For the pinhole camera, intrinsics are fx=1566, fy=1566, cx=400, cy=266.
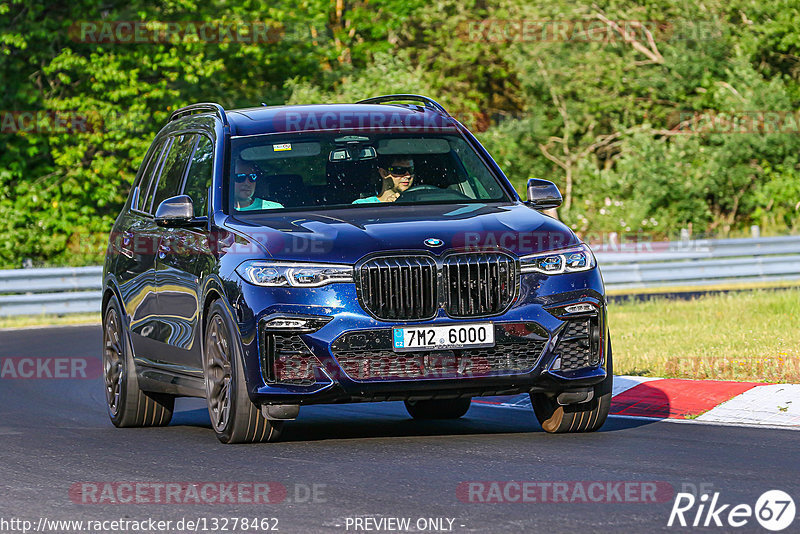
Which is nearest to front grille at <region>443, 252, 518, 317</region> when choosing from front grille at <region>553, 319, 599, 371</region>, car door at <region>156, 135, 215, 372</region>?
front grille at <region>553, 319, 599, 371</region>

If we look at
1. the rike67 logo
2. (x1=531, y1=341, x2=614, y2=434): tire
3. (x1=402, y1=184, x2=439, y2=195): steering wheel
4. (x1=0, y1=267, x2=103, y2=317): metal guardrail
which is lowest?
(x1=0, y1=267, x2=103, y2=317): metal guardrail

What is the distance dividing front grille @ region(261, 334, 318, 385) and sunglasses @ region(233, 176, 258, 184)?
59.5 inches

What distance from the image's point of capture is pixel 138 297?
10.8 m

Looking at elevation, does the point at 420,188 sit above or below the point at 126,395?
above

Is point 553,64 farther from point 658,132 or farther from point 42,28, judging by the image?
point 42,28

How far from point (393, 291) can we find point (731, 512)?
8.60 feet

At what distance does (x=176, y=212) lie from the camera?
9.51 meters

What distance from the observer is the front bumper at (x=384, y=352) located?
8461 millimetres

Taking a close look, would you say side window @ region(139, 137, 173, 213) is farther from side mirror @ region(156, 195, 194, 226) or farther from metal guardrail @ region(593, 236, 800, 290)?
metal guardrail @ region(593, 236, 800, 290)
